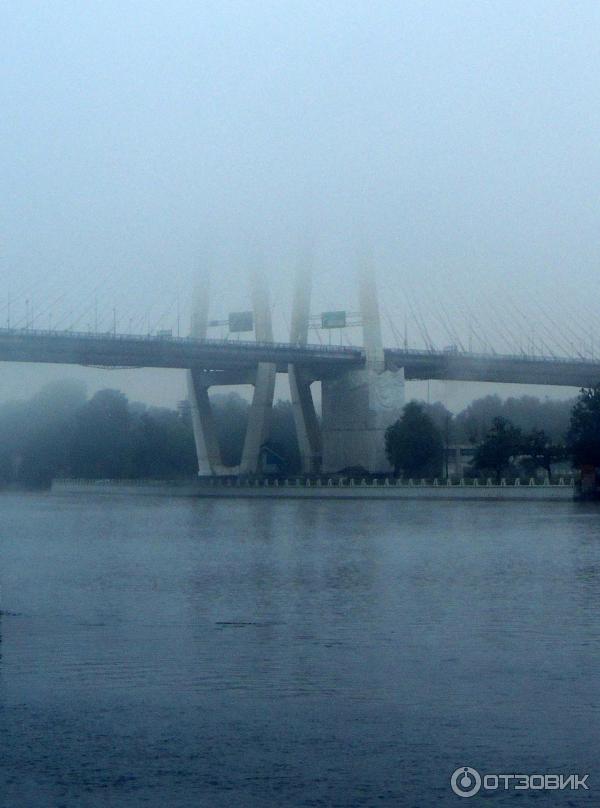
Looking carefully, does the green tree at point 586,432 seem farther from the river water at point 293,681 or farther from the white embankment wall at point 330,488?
the river water at point 293,681

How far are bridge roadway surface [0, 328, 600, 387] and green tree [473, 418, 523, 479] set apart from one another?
2.06 meters

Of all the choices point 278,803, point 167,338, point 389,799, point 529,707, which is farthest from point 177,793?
point 167,338

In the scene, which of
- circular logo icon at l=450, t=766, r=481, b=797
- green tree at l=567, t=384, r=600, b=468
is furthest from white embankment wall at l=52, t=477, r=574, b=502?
circular logo icon at l=450, t=766, r=481, b=797

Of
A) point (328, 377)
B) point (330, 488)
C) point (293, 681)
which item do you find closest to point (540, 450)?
point (330, 488)

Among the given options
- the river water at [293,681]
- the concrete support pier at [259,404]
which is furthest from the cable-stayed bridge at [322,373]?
the river water at [293,681]

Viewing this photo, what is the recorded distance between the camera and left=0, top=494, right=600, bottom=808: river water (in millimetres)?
4398

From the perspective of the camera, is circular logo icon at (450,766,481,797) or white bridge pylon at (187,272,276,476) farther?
white bridge pylon at (187,272,276,476)

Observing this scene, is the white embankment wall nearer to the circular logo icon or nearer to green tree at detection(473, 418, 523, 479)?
green tree at detection(473, 418, 523, 479)

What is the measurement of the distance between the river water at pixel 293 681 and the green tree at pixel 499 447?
2727 centimetres

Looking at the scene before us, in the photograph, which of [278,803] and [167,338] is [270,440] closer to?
[167,338]

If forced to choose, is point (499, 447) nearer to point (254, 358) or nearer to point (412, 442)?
point (412, 442)

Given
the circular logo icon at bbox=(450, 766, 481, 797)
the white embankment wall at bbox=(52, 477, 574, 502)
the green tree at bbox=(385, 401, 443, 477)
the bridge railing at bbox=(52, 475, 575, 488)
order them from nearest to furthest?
the circular logo icon at bbox=(450, 766, 481, 797), the white embankment wall at bbox=(52, 477, 574, 502), the bridge railing at bbox=(52, 475, 575, 488), the green tree at bbox=(385, 401, 443, 477)

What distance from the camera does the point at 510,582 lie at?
1230 cm

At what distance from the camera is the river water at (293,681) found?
173 inches
